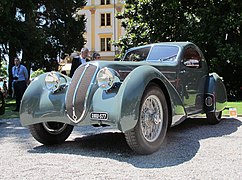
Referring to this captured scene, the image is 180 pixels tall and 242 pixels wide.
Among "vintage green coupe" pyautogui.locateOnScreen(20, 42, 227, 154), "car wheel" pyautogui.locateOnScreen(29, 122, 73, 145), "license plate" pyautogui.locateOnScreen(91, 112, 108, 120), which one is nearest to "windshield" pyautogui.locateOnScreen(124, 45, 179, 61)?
"vintage green coupe" pyautogui.locateOnScreen(20, 42, 227, 154)

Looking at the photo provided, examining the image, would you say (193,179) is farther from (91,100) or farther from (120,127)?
(91,100)

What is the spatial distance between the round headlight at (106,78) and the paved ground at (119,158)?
0.92 meters

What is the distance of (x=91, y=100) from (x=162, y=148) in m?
1.26

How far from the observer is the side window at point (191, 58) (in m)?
6.40

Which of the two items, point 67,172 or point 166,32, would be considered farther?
point 166,32

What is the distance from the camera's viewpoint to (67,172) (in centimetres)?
370

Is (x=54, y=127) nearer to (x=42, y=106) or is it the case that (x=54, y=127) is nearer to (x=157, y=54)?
(x=42, y=106)

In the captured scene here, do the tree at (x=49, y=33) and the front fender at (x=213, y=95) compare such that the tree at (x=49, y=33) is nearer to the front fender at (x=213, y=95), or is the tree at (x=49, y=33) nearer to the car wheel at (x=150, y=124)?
the front fender at (x=213, y=95)

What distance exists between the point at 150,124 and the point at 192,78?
2081 mm

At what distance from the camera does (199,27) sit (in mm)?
16266

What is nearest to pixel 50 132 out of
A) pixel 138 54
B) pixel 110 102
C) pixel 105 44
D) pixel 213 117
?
pixel 110 102

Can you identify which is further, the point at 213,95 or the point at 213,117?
the point at 213,117

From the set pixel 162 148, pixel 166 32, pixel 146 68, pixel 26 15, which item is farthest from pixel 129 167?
pixel 26 15

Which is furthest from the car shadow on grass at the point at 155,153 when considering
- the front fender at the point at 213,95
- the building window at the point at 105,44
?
the building window at the point at 105,44
